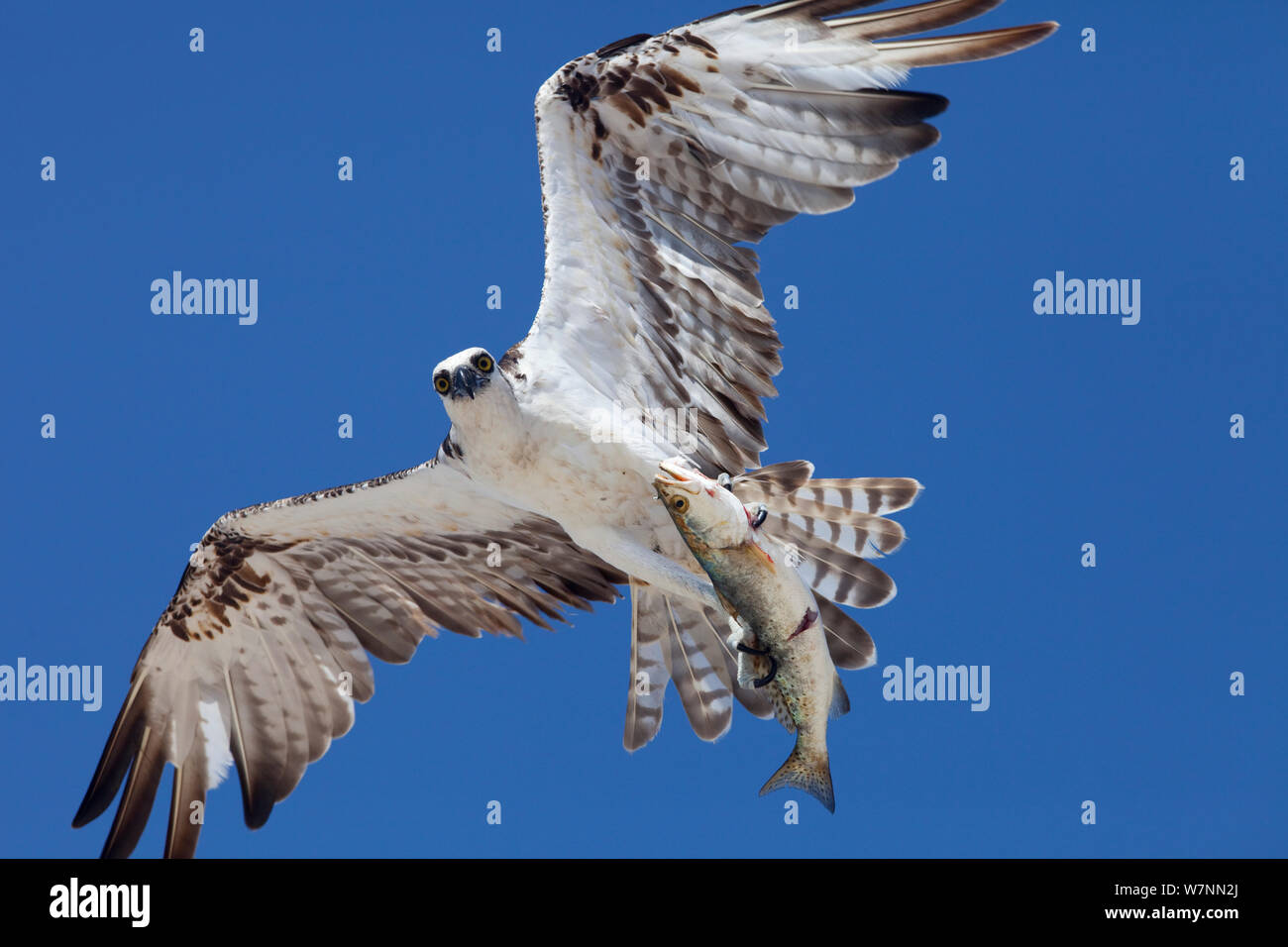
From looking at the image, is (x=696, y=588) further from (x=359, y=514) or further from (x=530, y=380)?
(x=359, y=514)

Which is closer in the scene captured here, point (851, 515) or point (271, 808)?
point (851, 515)

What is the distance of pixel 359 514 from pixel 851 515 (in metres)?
3.33

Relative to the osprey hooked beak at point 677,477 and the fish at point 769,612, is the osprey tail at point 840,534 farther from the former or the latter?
the osprey hooked beak at point 677,477

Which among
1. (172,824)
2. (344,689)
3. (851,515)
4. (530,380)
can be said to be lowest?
(172,824)

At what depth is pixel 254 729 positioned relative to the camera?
12.4m

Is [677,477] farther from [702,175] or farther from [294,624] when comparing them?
[294,624]

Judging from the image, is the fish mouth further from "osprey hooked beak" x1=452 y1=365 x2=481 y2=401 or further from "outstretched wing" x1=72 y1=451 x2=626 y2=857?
"outstretched wing" x1=72 y1=451 x2=626 y2=857

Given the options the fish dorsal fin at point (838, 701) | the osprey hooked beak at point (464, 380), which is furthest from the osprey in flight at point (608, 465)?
the fish dorsal fin at point (838, 701)

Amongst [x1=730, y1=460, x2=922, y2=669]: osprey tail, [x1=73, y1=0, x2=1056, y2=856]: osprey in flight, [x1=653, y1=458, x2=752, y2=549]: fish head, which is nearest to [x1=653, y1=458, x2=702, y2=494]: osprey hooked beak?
[x1=653, y1=458, x2=752, y2=549]: fish head

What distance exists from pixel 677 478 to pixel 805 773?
5.49 ft

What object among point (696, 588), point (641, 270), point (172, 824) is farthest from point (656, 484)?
point (172, 824)

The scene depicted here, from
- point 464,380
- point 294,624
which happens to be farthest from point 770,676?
point 294,624

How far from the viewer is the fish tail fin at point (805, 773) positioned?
915 centimetres

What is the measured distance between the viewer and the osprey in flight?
1063 cm
